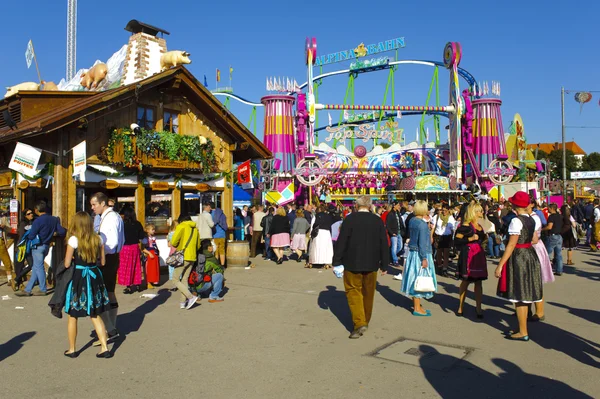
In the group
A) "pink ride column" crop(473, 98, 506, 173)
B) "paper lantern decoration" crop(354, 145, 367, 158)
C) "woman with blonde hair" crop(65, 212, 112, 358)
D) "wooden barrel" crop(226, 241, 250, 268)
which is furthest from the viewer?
"paper lantern decoration" crop(354, 145, 367, 158)

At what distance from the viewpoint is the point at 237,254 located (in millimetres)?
13680

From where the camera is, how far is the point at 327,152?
43125mm

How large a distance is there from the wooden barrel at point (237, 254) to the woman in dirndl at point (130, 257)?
11.5ft

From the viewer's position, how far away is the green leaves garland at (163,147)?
39.4 feet

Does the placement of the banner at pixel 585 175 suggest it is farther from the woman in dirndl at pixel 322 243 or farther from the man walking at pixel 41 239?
the man walking at pixel 41 239

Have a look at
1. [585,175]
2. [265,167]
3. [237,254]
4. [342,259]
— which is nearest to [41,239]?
[237,254]

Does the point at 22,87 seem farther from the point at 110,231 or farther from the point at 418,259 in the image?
the point at 418,259

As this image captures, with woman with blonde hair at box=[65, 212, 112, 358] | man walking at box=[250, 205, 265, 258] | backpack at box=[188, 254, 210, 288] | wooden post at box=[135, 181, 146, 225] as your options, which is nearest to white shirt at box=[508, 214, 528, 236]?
woman with blonde hair at box=[65, 212, 112, 358]

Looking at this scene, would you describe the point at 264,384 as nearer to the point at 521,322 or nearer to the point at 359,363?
the point at 359,363

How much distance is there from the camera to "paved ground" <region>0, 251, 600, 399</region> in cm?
488

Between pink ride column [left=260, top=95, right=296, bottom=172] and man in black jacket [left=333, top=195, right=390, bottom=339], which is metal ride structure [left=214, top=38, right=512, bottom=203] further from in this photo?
man in black jacket [left=333, top=195, right=390, bottom=339]

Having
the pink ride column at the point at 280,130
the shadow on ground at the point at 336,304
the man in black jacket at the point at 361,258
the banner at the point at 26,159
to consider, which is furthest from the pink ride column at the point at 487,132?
the man in black jacket at the point at 361,258

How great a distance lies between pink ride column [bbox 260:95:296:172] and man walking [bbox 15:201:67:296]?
27528 mm

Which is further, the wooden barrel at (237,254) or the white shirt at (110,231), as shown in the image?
the wooden barrel at (237,254)
